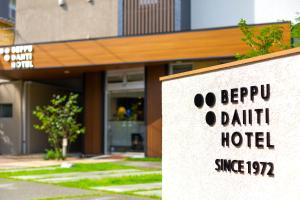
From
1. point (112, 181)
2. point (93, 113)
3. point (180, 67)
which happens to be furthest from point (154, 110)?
point (112, 181)

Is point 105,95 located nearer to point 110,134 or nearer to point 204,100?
point 110,134

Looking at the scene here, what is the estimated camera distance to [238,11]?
20.5 meters

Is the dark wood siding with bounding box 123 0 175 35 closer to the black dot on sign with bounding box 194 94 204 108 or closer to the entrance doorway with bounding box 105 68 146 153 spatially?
the entrance doorway with bounding box 105 68 146 153

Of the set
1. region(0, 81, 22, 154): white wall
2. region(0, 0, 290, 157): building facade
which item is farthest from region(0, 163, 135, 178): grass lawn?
region(0, 81, 22, 154): white wall

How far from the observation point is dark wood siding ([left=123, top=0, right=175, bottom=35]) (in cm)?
2039

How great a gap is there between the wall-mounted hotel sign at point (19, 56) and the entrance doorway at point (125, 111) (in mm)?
3557

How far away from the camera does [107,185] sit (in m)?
11.6

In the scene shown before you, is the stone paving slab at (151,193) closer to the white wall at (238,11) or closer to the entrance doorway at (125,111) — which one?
the entrance doorway at (125,111)

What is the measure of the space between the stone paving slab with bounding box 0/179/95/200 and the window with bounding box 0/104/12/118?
491 inches

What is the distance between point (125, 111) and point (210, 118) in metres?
14.4

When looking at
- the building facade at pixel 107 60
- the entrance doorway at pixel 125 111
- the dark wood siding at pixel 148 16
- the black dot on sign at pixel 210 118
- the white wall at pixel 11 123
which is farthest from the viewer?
the white wall at pixel 11 123

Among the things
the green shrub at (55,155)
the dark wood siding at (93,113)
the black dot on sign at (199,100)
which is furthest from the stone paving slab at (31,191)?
the dark wood siding at (93,113)

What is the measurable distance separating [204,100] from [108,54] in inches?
481

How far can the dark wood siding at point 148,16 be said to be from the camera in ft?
66.9
